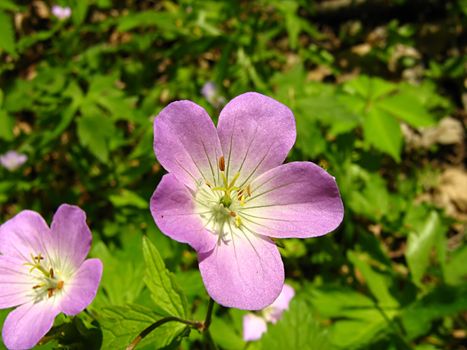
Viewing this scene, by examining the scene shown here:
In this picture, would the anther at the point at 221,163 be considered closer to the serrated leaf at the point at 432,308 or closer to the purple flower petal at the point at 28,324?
the purple flower petal at the point at 28,324

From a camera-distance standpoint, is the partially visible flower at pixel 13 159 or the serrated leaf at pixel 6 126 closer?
the serrated leaf at pixel 6 126

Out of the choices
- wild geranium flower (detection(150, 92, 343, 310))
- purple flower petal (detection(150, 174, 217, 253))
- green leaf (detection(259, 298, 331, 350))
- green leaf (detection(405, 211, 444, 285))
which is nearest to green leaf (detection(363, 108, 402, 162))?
green leaf (detection(405, 211, 444, 285))

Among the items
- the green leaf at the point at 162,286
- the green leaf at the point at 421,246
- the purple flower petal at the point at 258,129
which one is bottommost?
the green leaf at the point at 421,246

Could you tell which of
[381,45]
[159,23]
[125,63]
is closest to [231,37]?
[159,23]

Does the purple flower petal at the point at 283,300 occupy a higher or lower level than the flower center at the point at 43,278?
lower

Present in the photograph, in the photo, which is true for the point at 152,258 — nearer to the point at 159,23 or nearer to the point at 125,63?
the point at 159,23

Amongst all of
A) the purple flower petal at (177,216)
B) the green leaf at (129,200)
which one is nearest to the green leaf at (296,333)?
the purple flower petal at (177,216)

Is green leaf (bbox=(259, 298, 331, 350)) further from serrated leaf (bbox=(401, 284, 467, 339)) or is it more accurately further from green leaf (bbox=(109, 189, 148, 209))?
green leaf (bbox=(109, 189, 148, 209))

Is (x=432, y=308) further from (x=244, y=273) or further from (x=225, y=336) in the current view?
(x=244, y=273)
